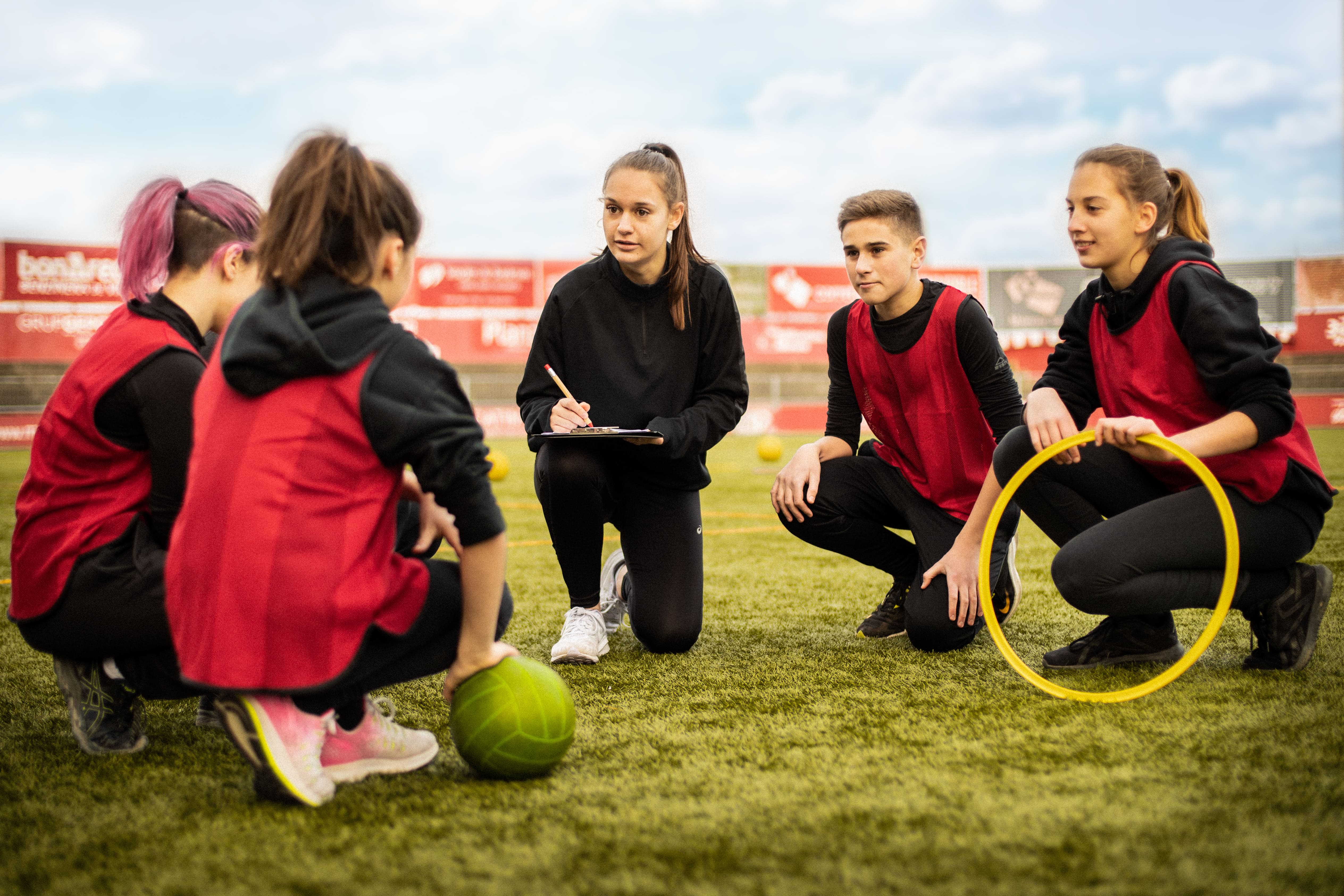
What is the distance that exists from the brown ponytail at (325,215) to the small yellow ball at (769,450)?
1137 cm

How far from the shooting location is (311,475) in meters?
1.78

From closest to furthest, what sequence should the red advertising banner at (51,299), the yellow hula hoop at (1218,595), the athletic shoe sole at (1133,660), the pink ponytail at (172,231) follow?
the pink ponytail at (172,231), the yellow hula hoop at (1218,595), the athletic shoe sole at (1133,660), the red advertising banner at (51,299)

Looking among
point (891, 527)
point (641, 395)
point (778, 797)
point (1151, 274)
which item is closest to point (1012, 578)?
point (891, 527)

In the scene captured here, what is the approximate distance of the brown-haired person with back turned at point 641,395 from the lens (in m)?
3.25

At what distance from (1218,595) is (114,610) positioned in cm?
252

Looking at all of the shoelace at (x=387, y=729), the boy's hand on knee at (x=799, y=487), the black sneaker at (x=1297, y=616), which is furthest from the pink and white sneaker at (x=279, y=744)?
the black sneaker at (x=1297, y=616)

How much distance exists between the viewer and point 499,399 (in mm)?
20953

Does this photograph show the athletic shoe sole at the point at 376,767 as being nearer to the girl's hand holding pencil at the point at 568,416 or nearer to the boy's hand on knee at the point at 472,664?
the boy's hand on knee at the point at 472,664

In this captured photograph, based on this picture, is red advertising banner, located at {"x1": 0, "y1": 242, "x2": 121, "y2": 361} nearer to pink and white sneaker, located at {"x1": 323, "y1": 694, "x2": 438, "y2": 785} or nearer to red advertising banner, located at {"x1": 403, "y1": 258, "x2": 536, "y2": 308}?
red advertising banner, located at {"x1": 403, "y1": 258, "x2": 536, "y2": 308}

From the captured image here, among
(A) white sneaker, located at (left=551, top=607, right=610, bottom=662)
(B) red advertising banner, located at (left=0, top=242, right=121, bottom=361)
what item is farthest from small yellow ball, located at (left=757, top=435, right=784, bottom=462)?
(B) red advertising banner, located at (left=0, top=242, right=121, bottom=361)

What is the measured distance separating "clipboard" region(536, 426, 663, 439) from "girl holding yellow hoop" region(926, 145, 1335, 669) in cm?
93

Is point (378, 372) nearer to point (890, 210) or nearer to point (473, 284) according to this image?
point (890, 210)

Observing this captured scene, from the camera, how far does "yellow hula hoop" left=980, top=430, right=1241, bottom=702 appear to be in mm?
2375

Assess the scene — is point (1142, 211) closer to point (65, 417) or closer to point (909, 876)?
point (909, 876)
